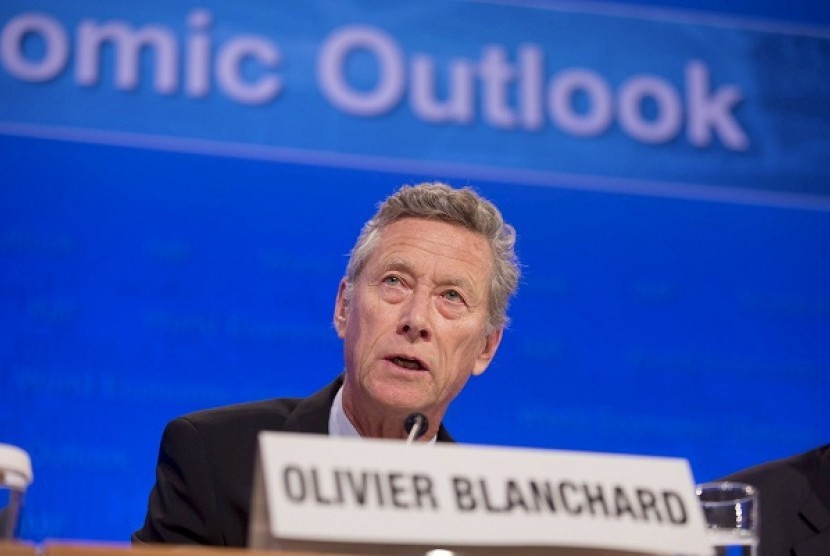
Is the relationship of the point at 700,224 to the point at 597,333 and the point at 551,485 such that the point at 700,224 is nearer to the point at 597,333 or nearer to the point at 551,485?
the point at 597,333

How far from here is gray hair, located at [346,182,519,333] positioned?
9.00 ft

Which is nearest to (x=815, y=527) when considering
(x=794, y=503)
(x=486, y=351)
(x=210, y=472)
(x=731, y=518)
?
(x=794, y=503)

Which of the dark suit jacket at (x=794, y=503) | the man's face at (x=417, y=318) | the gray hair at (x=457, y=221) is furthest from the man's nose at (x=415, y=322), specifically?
the dark suit jacket at (x=794, y=503)

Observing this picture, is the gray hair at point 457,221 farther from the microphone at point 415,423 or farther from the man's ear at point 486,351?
the microphone at point 415,423

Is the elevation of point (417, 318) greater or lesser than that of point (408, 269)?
lesser

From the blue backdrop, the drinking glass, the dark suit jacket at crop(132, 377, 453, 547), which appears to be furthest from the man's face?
the blue backdrop

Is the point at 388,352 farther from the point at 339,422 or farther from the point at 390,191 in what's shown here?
the point at 390,191

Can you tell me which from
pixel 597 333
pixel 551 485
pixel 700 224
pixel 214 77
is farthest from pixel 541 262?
pixel 551 485

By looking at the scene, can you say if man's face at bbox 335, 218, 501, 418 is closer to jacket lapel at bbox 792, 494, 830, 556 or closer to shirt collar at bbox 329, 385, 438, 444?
shirt collar at bbox 329, 385, 438, 444

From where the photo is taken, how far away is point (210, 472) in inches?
95.1

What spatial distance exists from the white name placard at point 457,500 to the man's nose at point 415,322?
1.10 meters

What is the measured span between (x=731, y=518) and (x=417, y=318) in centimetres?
90

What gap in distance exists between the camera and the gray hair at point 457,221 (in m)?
2.74

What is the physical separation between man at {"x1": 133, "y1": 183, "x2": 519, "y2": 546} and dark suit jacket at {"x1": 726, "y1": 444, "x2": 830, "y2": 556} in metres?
0.66
